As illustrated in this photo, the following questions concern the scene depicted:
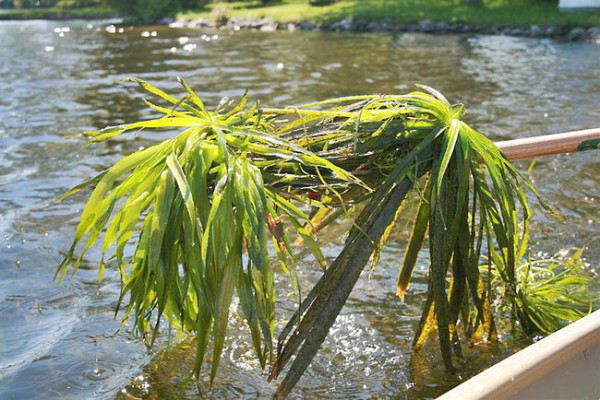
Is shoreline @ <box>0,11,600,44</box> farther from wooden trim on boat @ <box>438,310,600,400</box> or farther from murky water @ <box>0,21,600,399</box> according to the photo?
wooden trim on boat @ <box>438,310,600,400</box>

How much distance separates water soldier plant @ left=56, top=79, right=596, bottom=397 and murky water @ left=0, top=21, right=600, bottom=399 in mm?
843

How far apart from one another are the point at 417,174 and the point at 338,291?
754mm

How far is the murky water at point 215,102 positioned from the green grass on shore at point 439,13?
3300 millimetres

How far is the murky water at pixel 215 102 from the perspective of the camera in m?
4.80

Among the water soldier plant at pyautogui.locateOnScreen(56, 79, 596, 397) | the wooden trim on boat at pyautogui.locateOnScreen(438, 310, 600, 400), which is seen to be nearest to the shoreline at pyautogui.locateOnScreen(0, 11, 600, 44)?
the water soldier plant at pyautogui.locateOnScreen(56, 79, 596, 397)

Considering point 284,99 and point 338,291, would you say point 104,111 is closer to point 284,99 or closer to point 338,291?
point 284,99

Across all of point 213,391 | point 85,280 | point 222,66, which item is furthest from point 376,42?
point 213,391

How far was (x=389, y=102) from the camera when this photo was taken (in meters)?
4.01

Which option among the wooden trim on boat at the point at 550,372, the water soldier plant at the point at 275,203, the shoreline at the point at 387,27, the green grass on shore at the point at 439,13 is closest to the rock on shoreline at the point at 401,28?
the shoreline at the point at 387,27

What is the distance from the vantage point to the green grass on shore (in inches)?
1139

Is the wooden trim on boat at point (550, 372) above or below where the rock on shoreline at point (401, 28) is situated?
above

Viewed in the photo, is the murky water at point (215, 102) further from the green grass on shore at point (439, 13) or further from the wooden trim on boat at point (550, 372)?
the green grass on shore at point (439, 13)

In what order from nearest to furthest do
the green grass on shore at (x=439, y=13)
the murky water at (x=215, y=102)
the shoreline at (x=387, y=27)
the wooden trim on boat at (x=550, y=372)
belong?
the wooden trim on boat at (x=550, y=372) < the murky water at (x=215, y=102) < the shoreline at (x=387, y=27) < the green grass on shore at (x=439, y=13)

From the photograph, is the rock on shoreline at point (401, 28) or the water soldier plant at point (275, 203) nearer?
the water soldier plant at point (275, 203)
